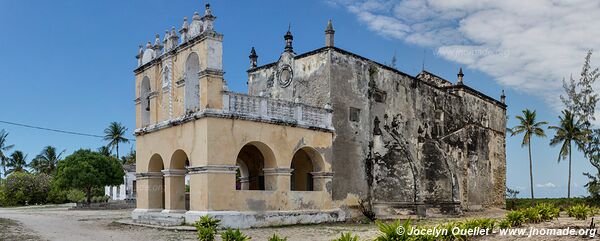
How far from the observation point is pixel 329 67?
20.0 meters

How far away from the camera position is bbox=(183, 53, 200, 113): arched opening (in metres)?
18.0

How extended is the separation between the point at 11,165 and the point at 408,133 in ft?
172

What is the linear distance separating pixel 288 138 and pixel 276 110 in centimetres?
101

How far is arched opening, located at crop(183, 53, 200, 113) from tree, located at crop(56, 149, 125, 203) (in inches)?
859

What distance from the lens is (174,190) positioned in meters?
18.8

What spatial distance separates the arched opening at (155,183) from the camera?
66.8 feet

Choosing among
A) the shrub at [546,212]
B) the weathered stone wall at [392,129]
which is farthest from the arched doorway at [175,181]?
the shrub at [546,212]

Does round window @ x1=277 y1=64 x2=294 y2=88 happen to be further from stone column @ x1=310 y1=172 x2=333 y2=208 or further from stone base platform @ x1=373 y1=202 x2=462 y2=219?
stone base platform @ x1=373 y1=202 x2=462 y2=219

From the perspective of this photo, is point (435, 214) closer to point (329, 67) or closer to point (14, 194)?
point (329, 67)

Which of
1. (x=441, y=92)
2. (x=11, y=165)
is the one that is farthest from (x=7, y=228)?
(x=11, y=165)

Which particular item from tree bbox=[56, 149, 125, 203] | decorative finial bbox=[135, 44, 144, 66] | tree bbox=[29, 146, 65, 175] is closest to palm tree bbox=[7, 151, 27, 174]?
tree bbox=[29, 146, 65, 175]

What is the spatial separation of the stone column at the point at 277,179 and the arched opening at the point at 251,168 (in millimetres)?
3555

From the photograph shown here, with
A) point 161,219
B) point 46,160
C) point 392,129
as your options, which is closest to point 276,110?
point 161,219

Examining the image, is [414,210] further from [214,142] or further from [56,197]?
[56,197]
